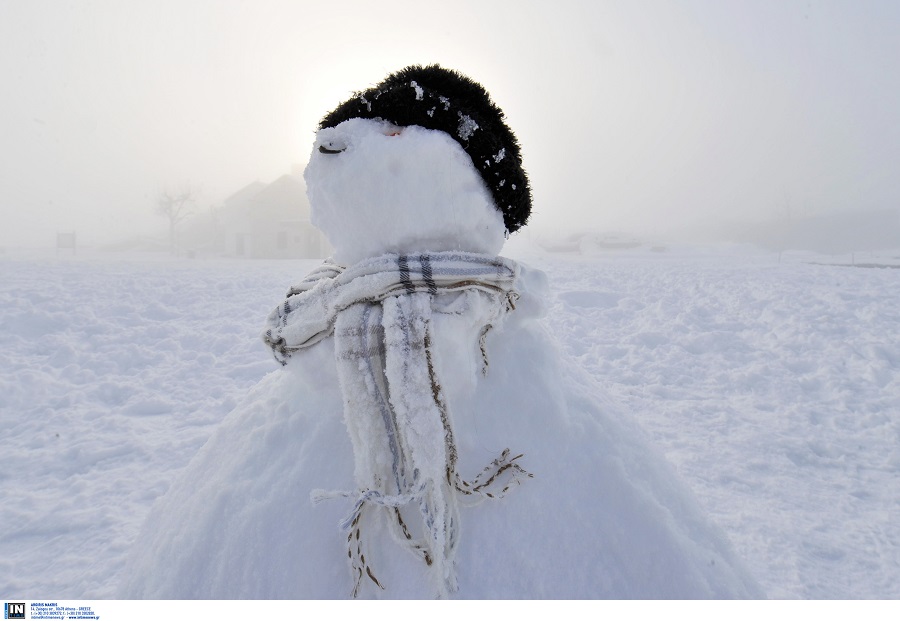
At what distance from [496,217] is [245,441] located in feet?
2.96

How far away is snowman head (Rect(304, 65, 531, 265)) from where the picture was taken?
104cm

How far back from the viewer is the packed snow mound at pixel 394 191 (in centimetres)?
104

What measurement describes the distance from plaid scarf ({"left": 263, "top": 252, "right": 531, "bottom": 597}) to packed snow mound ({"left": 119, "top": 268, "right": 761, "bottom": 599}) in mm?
43

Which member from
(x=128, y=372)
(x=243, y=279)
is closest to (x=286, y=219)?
(x=243, y=279)

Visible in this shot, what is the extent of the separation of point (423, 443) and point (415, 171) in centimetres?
60

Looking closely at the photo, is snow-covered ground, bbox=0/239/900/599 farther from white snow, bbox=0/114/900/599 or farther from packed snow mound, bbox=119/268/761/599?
packed snow mound, bbox=119/268/761/599

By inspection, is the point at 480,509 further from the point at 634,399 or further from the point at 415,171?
the point at 634,399

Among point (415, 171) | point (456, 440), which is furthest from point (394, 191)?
point (456, 440)

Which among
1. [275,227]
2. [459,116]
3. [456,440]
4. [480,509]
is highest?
[275,227]

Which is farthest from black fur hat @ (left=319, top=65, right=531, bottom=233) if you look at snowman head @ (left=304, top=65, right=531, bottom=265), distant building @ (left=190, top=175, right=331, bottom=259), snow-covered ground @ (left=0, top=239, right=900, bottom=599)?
distant building @ (left=190, top=175, right=331, bottom=259)

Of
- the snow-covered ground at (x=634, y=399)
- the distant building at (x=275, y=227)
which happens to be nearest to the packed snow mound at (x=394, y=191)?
the snow-covered ground at (x=634, y=399)

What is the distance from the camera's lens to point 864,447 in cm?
345

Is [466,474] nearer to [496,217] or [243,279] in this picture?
[496,217]

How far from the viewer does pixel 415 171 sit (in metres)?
1.04
